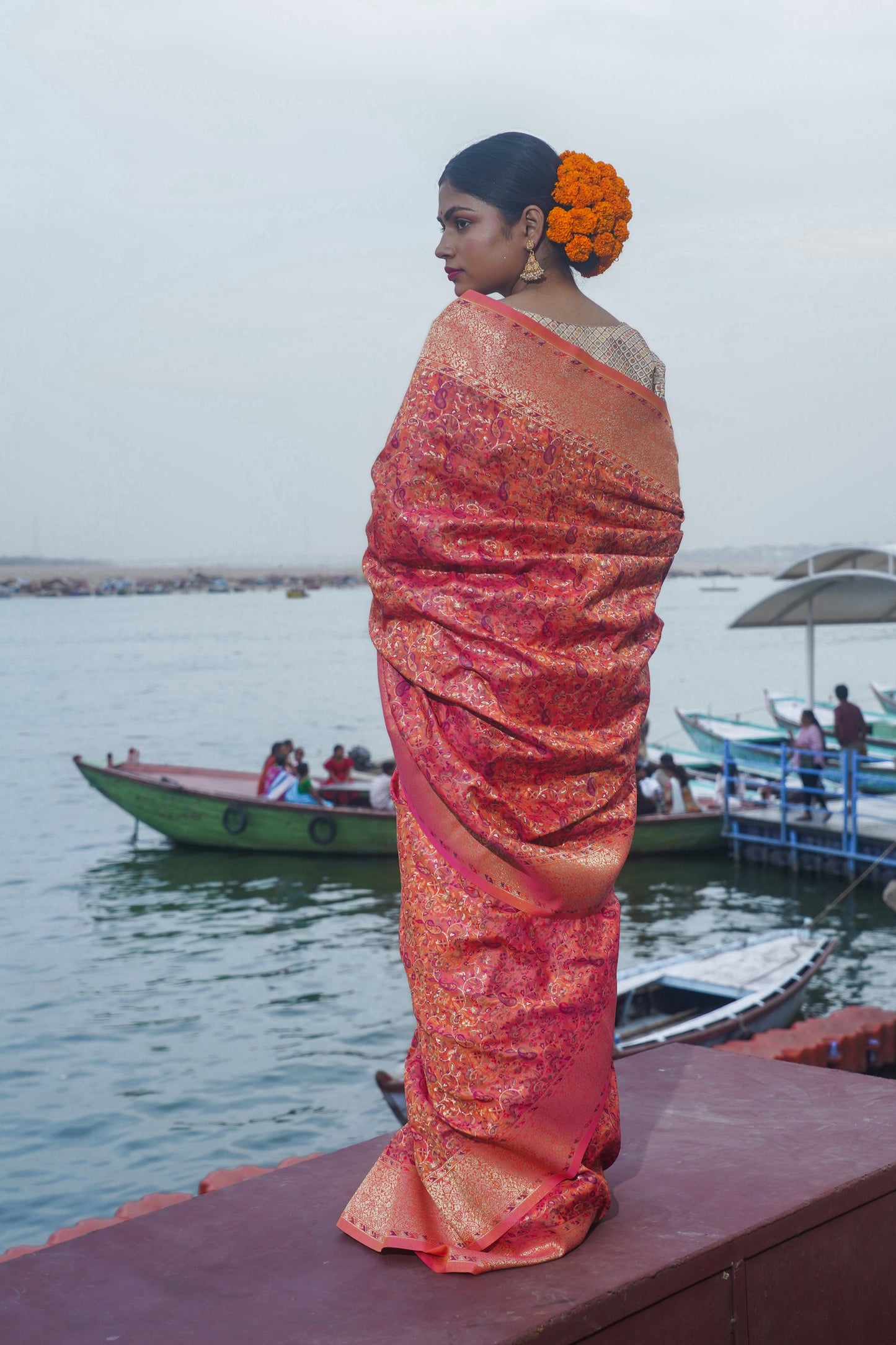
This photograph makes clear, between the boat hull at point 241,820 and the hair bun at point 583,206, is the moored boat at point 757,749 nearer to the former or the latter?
the boat hull at point 241,820

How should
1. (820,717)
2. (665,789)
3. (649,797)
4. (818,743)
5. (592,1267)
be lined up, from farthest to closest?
(820,717)
(665,789)
(649,797)
(818,743)
(592,1267)

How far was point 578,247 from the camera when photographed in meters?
2.65

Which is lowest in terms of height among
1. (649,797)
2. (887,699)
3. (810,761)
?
(649,797)

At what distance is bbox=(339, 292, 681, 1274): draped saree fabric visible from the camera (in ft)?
8.36

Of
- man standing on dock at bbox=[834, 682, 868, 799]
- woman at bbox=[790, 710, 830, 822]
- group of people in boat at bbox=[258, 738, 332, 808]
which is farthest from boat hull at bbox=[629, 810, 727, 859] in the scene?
group of people in boat at bbox=[258, 738, 332, 808]

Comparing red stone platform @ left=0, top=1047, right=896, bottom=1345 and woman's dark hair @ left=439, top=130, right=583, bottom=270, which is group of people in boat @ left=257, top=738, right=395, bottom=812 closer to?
red stone platform @ left=0, top=1047, right=896, bottom=1345

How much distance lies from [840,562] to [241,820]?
877 centimetres

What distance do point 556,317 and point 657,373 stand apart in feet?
0.87

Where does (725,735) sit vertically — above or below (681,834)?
above

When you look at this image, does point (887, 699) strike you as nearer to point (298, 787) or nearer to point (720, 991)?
point (298, 787)

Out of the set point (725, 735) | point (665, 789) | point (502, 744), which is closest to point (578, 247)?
point (502, 744)

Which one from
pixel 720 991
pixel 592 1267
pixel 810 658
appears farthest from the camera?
pixel 810 658

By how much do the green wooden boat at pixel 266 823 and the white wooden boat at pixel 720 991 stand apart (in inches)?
229

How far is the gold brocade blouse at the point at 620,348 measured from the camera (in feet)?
8.57
